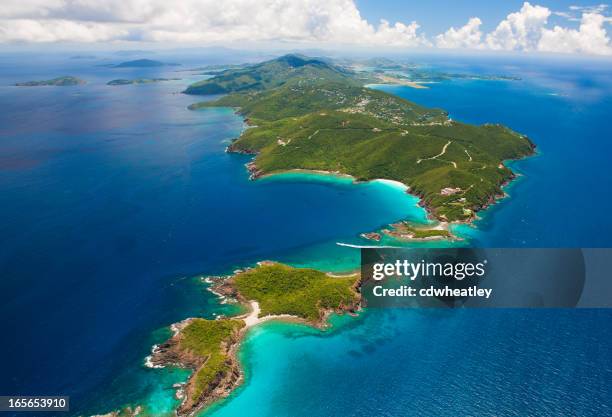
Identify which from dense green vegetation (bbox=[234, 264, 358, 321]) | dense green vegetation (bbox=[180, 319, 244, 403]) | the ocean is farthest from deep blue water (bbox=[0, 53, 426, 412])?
dense green vegetation (bbox=[234, 264, 358, 321])

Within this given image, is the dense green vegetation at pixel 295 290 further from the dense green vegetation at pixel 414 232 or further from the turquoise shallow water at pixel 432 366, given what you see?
the dense green vegetation at pixel 414 232

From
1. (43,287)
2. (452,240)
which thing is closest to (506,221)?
(452,240)

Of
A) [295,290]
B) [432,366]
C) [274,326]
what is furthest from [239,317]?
[432,366]

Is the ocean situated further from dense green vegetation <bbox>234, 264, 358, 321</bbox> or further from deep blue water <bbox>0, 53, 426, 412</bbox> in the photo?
dense green vegetation <bbox>234, 264, 358, 321</bbox>

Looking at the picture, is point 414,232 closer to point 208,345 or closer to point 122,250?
point 208,345

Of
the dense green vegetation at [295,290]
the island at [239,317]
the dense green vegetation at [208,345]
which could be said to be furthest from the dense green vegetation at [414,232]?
the dense green vegetation at [208,345]

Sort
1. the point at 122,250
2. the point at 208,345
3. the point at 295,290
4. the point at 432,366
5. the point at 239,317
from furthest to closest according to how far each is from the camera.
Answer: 1. the point at 122,250
2. the point at 295,290
3. the point at 239,317
4. the point at 208,345
5. the point at 432,366
